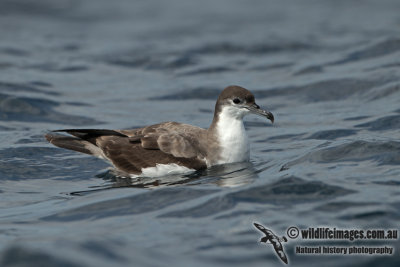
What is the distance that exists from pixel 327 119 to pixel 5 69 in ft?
31.3

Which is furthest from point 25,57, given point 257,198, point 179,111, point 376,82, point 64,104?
point 257,198

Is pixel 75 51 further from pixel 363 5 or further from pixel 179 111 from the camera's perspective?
pixel 363 5

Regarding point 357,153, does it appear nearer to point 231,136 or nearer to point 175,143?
point 231,136

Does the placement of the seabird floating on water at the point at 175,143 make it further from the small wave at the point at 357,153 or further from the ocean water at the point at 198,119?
the small wave at the point at 357,153

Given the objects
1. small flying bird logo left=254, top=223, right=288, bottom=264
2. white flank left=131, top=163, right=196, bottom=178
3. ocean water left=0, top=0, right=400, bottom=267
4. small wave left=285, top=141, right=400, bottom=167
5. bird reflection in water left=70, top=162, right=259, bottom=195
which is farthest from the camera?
small wave left=285, top=141, right=400, bottom=167

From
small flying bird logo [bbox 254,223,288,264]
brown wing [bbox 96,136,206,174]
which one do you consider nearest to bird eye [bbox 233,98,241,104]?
brown wing [bbox 96,136,206,174]

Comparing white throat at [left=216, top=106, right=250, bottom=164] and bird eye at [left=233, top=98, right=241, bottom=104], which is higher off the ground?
bird eye at [left=233, top=98, right=241, bottom=104]

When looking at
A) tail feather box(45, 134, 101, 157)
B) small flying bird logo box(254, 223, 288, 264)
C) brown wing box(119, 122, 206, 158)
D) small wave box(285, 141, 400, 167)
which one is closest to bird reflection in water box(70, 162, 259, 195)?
brown wing box(119, 122, 206, 158)

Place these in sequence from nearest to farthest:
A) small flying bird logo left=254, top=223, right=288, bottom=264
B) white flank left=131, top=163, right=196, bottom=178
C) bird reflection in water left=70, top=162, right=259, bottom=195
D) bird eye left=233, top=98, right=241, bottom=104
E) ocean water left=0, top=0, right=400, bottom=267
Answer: small flying bird logo left=254, top=223, right=288, bottom=264 < ocean water left=0, top=0, right=400, bottom=267 < bird reflection in water left=70, top=162, right=259, bottom=195 < white flank left=131, top=163, right=196, bottom=178 < bird eye left=233, top=98, right=241, bottom=104

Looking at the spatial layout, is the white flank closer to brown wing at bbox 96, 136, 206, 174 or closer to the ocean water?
brown wing at bbox 96, 136, 206, 174

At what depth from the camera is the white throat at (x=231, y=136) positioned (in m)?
9.08

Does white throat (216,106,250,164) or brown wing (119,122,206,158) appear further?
white throat (216,106,250,164)

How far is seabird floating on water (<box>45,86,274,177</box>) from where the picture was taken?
8.91m

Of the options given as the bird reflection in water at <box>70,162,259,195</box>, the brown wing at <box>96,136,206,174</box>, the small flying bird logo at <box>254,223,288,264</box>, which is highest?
the brown wing at <box>96,136,206,174</box>
